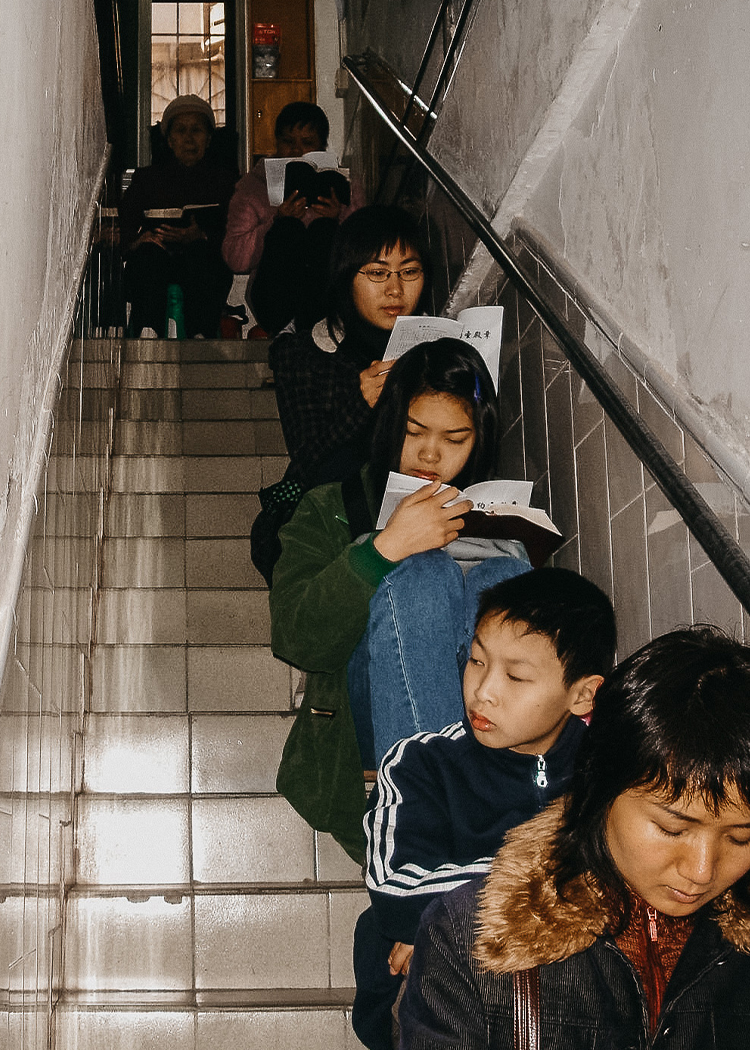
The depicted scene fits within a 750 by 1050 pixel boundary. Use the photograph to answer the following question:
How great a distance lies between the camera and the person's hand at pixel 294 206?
4.71 m

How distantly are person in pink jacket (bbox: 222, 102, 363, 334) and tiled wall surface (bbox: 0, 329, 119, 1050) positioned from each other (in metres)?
1.69

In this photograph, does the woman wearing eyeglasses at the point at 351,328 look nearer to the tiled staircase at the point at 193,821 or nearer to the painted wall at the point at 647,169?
the painted wall at the point at 647,169

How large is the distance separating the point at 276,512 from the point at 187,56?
253 inches

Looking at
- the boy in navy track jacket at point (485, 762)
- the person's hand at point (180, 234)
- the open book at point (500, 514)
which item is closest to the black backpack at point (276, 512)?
the open book at point (500, 514)

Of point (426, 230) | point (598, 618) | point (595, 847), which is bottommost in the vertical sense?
point (595, 847)

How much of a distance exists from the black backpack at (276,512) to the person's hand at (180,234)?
299 cm

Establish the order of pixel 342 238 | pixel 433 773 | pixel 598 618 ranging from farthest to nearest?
pixel 342 238 → pixel 598 618 → pixel 433 773

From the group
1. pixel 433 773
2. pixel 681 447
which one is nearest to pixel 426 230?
pixel 681 447

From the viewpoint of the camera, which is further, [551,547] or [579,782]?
[551,547]

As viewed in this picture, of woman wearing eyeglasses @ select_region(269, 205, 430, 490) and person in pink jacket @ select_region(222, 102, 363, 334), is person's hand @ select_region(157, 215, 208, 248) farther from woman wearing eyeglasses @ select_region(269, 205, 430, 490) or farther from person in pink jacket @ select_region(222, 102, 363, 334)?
woman wearing eyeglasses @ select_region(269, 205, 430, 490)

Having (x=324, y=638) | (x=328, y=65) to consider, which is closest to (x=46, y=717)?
(x=324, y=638)

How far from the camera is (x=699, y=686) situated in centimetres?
134

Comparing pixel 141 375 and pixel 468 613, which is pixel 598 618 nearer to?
pixel 468 613

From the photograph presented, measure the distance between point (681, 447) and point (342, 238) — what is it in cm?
164
